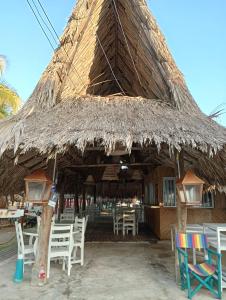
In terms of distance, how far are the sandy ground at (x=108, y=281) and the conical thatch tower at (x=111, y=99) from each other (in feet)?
6.42

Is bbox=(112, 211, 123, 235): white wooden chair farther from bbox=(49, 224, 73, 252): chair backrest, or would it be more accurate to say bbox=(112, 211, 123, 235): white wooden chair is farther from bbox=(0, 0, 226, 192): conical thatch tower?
bbox=(49, 224, 73, 252): chair backrest

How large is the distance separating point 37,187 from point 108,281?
1812 mm

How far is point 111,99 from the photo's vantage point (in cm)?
559

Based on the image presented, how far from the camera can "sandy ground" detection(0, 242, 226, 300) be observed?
397cm

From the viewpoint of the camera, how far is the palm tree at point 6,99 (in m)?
11.2

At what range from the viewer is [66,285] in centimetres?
442

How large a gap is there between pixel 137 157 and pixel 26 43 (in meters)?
4.76

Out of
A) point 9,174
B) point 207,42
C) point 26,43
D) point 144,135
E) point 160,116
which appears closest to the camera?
point 144,135

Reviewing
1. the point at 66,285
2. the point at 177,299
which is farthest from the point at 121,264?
the point at 177,299

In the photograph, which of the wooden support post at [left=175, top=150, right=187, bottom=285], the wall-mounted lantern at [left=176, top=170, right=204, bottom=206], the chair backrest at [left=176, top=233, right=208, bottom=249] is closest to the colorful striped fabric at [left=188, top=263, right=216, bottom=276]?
the chair backrest at [left=176, top=233, right=208, bottom=249]

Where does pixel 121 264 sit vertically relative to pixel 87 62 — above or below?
below

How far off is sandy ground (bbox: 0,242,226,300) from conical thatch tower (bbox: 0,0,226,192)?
1.96 metres

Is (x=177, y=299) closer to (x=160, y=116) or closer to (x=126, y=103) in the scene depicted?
(x=160, y=116)

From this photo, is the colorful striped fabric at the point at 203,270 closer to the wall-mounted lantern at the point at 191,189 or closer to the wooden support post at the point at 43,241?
the wall-mounted lantern at the point at 191,189
